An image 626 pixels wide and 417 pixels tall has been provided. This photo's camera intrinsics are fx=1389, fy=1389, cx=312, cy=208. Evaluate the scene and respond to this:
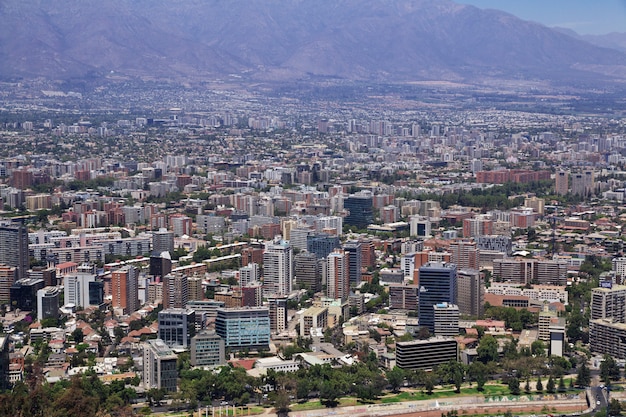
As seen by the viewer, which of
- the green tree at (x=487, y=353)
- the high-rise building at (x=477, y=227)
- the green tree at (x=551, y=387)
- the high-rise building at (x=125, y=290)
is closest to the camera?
the green tree at (x=551, y=387)

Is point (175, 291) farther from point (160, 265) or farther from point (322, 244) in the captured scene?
point (322, 244)

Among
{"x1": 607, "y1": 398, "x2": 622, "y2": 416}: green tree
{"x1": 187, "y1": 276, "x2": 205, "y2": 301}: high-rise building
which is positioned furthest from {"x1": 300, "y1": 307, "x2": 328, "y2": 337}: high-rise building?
{"x1": 607, "y1": 398, "x2": 622, "y2": 416}: green tree

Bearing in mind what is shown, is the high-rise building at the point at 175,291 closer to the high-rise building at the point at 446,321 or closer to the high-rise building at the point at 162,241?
the high-rise building at the point at 446,321

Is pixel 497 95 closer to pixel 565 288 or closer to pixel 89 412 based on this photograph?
pixel 565 288

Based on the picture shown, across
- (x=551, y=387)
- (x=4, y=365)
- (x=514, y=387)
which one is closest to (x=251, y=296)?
(x=4, y=365)

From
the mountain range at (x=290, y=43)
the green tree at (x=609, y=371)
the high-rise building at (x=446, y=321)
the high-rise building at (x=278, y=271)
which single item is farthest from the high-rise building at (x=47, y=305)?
the mountain range at (x=290, y=43)

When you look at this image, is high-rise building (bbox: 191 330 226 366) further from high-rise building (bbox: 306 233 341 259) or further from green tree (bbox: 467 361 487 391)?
high-rise building (bbox: 306 233 341 259)

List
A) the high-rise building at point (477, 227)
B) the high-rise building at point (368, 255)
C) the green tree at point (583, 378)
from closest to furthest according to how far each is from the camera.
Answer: the green tree at point (583, 378) → the high-rise building at point (368, 255) → the high-rise building at point (477, 227)
